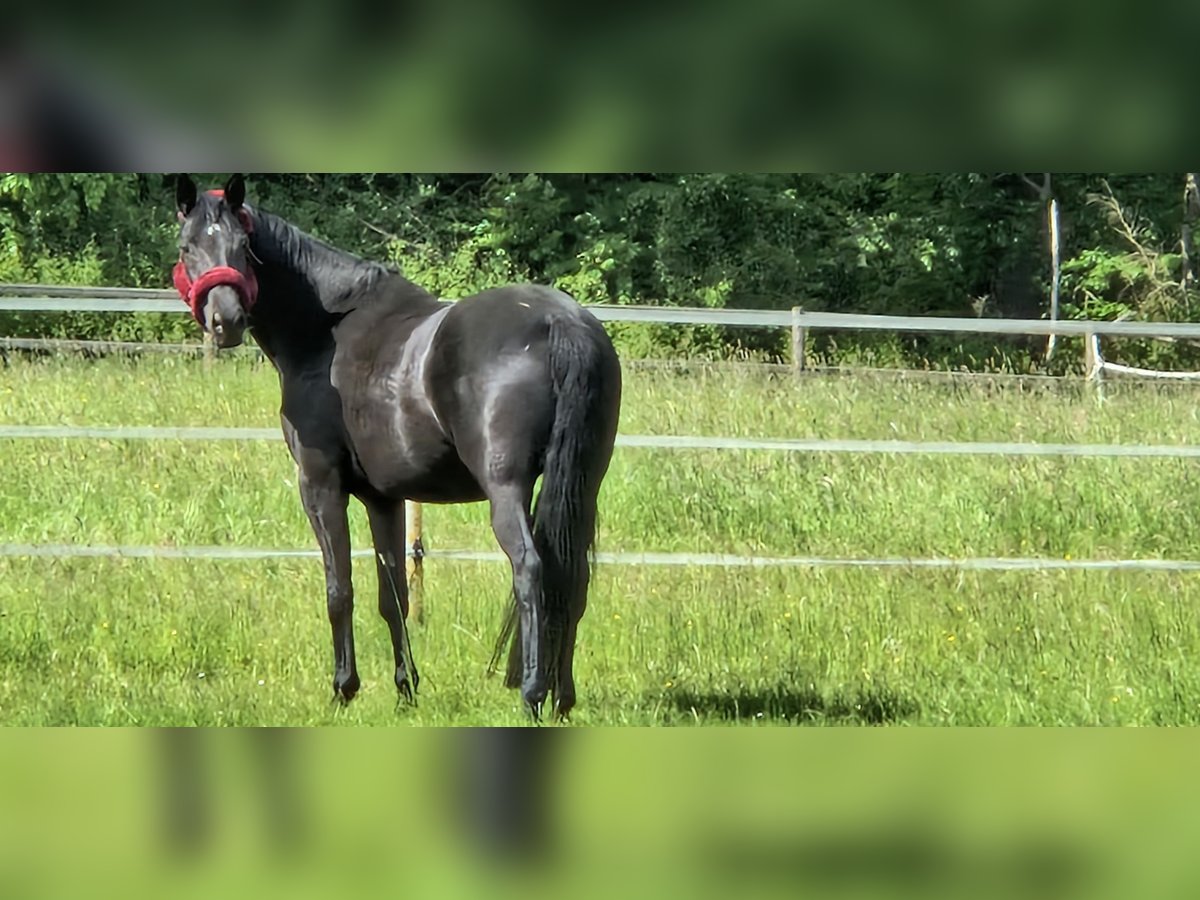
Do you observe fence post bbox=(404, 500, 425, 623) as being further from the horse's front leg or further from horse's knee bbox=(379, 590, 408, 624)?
the horse's front leg

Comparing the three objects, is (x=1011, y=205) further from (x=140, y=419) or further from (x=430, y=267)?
(x=140, y=419)

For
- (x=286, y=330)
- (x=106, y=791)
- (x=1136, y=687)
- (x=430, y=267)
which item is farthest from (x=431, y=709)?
(x=430, y=267)

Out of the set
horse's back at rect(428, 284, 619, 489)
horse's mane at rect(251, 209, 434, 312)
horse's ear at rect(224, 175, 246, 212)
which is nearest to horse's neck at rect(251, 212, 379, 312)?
horse's mane at rect(251, 209, 434, 312)

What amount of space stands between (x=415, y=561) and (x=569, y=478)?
6.42 ft

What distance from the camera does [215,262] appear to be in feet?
12.4

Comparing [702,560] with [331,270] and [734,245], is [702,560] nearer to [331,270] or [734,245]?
[331,270]

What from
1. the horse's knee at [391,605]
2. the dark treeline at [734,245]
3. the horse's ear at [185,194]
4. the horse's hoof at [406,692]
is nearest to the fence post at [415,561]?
the horse's knee at [391,605]

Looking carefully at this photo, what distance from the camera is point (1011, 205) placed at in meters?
13.7

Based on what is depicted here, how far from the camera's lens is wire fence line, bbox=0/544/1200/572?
209 inches

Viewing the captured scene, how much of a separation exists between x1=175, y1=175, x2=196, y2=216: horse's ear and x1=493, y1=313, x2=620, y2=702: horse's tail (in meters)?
1.11

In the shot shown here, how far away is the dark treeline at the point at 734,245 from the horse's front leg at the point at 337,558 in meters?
5.38

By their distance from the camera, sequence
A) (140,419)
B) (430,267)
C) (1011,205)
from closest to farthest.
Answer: (140,419) < (430,267) < (1011,205)
